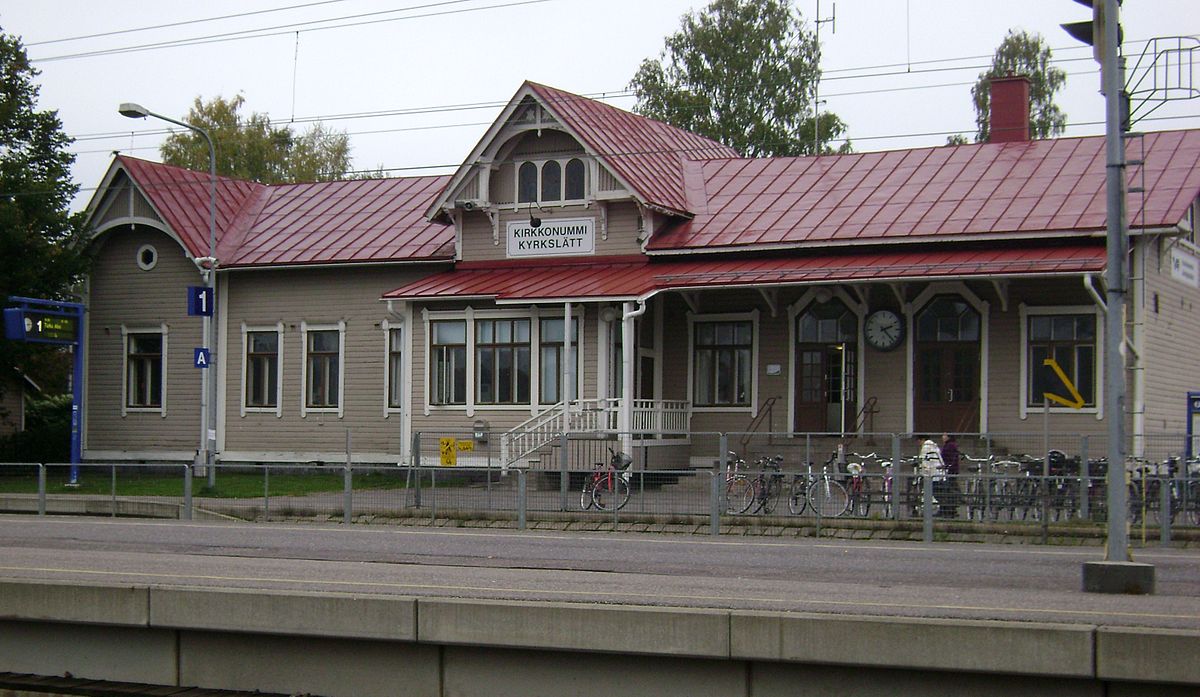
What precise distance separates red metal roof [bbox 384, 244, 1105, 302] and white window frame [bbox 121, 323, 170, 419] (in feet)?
23.6

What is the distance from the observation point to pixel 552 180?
35.2 metres

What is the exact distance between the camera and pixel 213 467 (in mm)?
30266

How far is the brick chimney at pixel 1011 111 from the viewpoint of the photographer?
36.6 m

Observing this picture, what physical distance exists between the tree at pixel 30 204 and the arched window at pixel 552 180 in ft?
41.4

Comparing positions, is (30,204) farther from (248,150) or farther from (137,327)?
(248,150)

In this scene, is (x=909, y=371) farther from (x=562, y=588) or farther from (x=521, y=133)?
(x=562, y=588)

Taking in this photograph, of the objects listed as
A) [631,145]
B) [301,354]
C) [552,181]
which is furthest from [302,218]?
[631,145]

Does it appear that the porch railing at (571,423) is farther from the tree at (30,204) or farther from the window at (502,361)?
the tree at (30,204)

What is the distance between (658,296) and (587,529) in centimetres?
1140

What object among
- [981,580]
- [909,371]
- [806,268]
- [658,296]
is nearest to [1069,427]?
[909,371]

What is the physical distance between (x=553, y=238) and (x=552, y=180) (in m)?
1.32

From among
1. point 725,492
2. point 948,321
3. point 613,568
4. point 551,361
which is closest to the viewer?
point 613,568

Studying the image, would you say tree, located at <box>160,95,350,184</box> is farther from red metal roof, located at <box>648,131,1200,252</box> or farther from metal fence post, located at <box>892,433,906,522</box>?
metal fence post, located at <box>892,433,906,522</box>

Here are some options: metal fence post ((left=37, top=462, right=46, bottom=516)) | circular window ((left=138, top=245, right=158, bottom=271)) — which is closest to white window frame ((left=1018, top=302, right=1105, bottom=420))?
metal fence post ((left=37, top=462, right=46, bottom=516))
